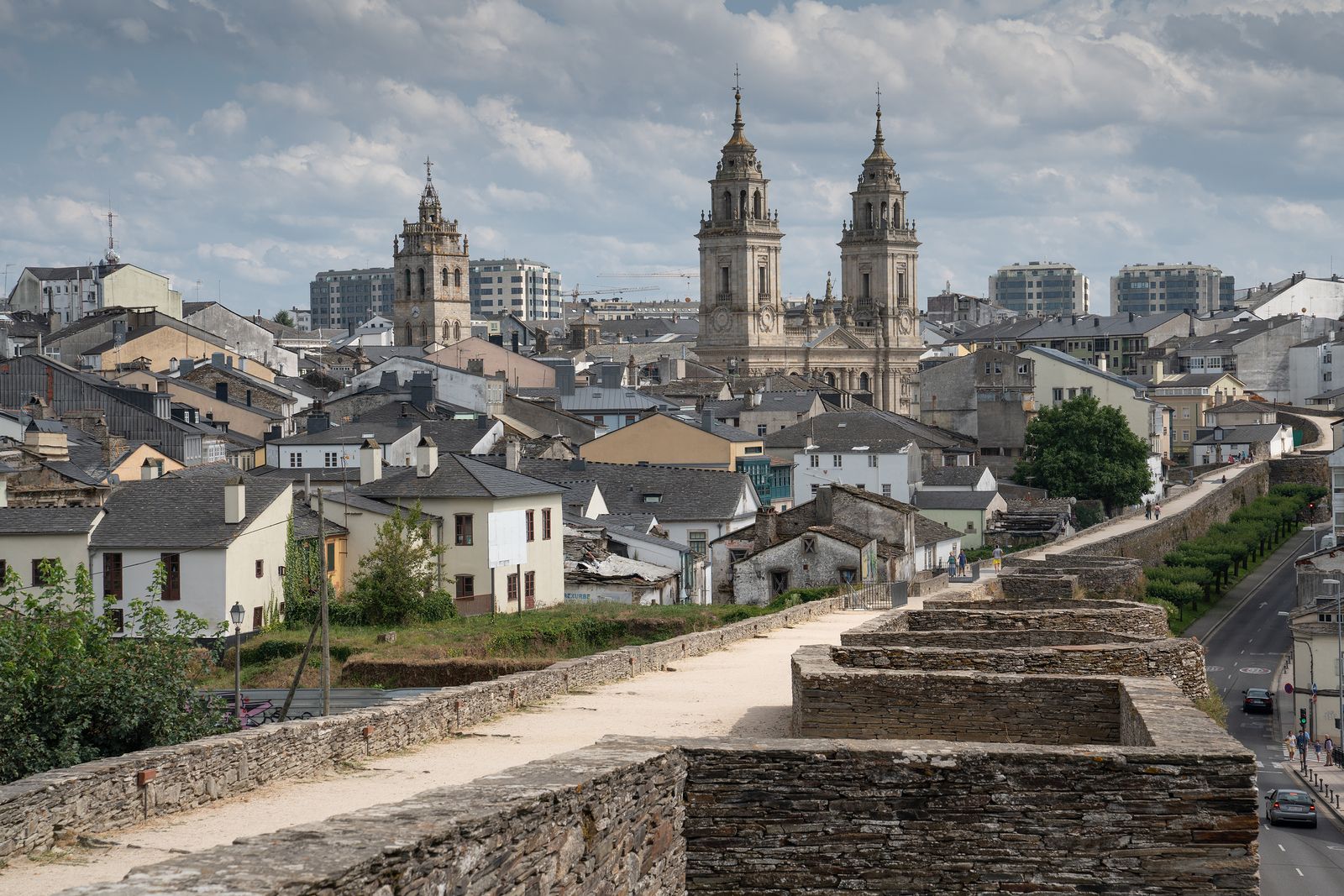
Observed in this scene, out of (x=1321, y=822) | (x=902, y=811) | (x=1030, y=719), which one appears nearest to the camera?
(x=902, y=811)

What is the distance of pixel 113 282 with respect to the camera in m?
115

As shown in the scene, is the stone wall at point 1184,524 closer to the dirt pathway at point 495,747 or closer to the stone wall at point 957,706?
the dirt pathway at point 495,747

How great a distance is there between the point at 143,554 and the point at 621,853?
30.8m

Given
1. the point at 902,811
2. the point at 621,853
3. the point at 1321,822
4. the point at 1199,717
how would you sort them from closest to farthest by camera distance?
the point at 621,853 < the point at 902,811 < the point at 1199,717 < the point at 1321,822

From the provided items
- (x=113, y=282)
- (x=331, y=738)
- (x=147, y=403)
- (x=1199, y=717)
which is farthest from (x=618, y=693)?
(x=113, y=282)

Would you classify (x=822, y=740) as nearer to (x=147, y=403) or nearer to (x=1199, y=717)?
(x=1199, y=717)

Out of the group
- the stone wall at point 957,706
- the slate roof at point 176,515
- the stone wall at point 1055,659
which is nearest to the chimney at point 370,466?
the slate roof at point 176,515

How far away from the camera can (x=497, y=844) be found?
784 centimetres

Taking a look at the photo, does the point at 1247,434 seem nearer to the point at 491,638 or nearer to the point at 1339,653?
the point at 1339,653

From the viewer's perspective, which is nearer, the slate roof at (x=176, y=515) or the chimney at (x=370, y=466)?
the slate roof at (x=176, y=515)

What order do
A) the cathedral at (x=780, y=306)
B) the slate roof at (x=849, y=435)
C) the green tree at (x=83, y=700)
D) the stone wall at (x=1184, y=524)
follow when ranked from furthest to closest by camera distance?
Result: the cathedral at (x=780, y=306), the slate roof at (x=849, y=435), the stone wall at (x=1184, y=524), the green tree at (x=83, y=700)

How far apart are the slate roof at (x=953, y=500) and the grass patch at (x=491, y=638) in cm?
3295

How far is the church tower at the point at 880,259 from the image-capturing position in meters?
152

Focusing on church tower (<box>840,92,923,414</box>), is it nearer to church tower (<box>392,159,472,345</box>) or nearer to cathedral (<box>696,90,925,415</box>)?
cathedral (<box>696,90,925,415</box>)
